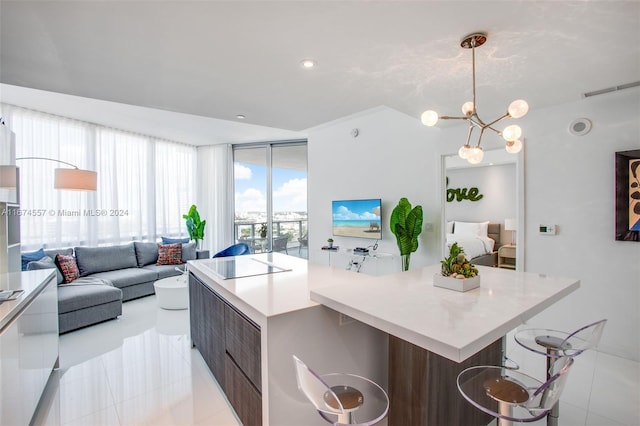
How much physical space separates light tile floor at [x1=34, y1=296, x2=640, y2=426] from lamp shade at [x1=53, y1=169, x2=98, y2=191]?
65.4 inches

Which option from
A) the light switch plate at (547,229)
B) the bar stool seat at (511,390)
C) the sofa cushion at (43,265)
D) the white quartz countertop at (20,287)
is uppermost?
the light switch plate at (547,229)

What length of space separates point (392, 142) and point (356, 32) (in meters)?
2.89

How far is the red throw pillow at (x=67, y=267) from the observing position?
405 centimetres

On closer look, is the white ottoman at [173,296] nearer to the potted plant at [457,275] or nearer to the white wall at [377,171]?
the white wall at [377,171]

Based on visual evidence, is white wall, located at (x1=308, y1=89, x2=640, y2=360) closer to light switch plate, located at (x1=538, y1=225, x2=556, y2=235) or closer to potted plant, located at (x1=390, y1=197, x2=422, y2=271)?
light switch plate, located at (x1=538, y1=225, x2=556, y2=235)

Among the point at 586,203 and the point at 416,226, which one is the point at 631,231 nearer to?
the point at 586,203

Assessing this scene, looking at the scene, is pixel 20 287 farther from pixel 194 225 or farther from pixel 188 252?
pixel 194 225

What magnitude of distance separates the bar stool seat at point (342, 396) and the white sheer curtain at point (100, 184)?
5304 mm

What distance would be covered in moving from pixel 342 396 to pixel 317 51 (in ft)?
6.78

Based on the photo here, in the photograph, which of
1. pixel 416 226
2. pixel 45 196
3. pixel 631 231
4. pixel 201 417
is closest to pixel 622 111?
pixel 631 231

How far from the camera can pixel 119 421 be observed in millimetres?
2027

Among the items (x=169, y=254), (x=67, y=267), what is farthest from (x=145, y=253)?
(x=67, y=267)

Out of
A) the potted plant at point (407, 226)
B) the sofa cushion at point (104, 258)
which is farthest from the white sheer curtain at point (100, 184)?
the potted plant at point (407, 226)

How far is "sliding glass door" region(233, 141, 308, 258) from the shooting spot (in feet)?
21.8
